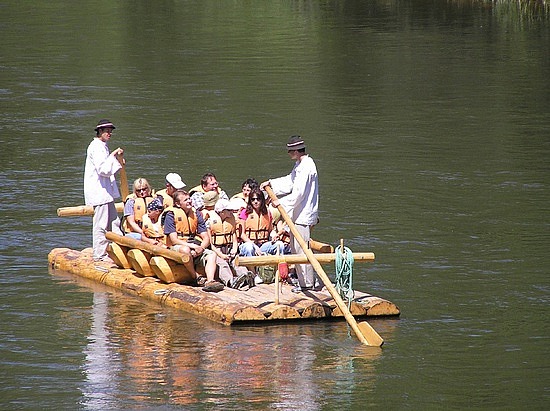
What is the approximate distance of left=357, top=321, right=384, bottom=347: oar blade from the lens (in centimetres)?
1473

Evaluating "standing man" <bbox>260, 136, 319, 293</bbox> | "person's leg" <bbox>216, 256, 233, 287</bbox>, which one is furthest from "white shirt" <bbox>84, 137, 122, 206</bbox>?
"standing man" <bbox>260, 136, 319, 293</bbox>

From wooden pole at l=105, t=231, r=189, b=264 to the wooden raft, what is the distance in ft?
1.41

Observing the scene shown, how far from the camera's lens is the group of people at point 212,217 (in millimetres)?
16036

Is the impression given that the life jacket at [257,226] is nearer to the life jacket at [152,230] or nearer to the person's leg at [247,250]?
the person's leg at [247,250]

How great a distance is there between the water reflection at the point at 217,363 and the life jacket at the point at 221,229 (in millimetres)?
1140

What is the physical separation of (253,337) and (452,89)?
21.7 meters

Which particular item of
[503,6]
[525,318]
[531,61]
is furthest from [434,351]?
[503,6]

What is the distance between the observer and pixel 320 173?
2545cm

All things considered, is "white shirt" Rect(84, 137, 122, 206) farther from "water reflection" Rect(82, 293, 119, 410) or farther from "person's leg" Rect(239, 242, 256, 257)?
"person's leg" Rect(239, 242, 256, 257)

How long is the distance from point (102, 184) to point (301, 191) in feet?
10.4

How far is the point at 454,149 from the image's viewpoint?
91.7 ft

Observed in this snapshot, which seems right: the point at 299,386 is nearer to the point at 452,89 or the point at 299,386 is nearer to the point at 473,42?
the point at 452,89

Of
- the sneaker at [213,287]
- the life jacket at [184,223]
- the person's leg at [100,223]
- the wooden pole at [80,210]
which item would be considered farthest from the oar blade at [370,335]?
the wooden pole at [80,210]

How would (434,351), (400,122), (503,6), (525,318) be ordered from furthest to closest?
1. (503,6)
2. (400,122)
3. (525,318)
4. (434,351)
